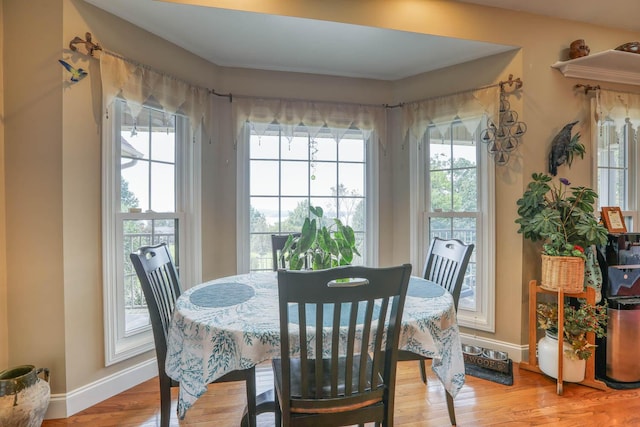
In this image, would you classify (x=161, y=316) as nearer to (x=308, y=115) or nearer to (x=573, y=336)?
(x=308, y=115)

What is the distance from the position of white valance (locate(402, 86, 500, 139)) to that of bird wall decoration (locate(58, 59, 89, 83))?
7.81 feet

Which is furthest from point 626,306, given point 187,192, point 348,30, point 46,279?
point 46,279

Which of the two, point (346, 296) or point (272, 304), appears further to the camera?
point (272, 304)

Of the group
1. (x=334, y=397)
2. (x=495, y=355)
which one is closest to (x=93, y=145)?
(x=334, y=397)

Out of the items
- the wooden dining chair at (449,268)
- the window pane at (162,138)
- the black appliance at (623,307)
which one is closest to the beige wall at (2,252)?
the window pane at (162,138)

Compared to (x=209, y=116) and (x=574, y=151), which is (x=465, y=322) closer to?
(x=574, y=151)

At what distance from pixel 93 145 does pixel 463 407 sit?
271 centimetres

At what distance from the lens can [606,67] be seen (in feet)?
8.52

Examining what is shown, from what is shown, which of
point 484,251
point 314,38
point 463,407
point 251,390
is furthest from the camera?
point 484,251

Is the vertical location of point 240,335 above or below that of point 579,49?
below

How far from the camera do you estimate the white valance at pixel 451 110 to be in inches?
101

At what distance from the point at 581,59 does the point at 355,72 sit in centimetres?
169

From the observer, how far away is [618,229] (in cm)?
246

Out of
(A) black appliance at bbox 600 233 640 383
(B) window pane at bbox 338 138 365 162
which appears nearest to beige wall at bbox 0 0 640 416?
(A) black appliance at bbox 600 233 640 383
